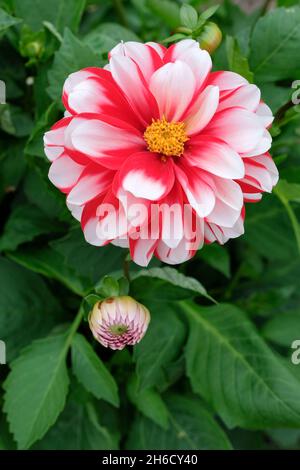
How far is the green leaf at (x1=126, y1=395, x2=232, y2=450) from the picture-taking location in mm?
781

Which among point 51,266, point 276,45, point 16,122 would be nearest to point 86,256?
point 51,266

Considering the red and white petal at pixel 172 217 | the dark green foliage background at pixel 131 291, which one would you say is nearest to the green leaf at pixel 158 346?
the dark green foliage background at pixel 131 291

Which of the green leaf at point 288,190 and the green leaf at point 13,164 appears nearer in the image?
the green leaf at point 288,190

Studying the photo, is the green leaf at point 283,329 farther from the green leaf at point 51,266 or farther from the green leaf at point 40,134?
the green leaf at point 40,134

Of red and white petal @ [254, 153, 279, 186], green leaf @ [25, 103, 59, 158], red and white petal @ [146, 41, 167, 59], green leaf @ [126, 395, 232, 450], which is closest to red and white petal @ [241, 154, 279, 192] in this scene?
red and white petal @ [254, 153, 279, 186]

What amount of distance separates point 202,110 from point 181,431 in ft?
1.56

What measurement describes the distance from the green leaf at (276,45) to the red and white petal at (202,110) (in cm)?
21

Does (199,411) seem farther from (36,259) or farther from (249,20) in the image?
(249,20)

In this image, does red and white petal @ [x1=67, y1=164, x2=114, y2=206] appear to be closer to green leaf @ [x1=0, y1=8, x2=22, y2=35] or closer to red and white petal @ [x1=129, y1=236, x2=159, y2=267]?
red and white petal @ [x1=129, y1=236, x2=159, y2=267]

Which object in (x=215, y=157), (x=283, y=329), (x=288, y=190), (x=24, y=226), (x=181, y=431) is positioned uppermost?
(x=215, y=157)

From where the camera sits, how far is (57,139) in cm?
46

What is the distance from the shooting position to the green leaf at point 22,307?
2.34ft

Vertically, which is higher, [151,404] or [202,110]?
[202,110]

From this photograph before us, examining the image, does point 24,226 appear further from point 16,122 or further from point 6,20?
point 6,20
